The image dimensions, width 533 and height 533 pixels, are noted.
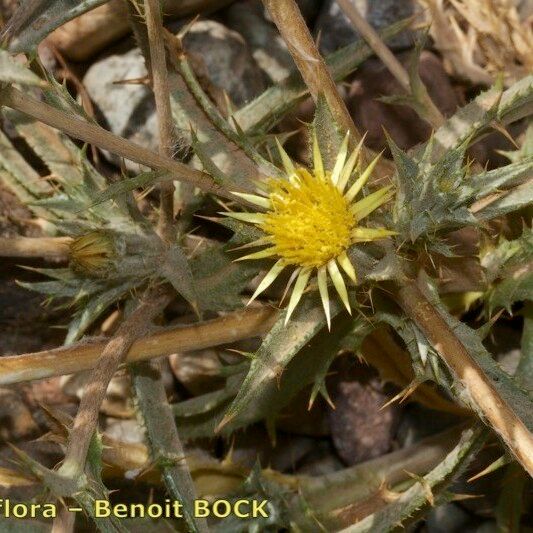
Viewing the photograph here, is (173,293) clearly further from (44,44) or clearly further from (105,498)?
(44,44)

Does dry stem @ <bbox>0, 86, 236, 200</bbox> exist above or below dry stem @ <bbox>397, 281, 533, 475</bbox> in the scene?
above

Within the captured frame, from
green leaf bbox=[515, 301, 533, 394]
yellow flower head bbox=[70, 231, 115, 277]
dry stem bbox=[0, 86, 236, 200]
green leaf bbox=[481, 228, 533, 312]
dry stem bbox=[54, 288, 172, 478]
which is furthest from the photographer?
green leaf bbox=[515, 301, 533, 394]

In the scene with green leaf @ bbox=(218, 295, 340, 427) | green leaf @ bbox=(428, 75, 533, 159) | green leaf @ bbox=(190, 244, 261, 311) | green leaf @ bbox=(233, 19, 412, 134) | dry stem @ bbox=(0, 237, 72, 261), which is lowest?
green leaf @ bbox=(218, 295, 340, 427)

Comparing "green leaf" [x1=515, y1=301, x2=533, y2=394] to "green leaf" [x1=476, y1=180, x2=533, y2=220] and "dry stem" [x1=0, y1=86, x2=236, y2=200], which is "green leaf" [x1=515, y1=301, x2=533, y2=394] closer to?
"green leaf" [x1=476, y1=180, x2=533, y2=220]

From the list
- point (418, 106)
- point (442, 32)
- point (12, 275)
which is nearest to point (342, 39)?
point (442, 32)

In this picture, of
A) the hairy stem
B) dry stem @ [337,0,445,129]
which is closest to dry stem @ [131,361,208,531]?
the hairy stem

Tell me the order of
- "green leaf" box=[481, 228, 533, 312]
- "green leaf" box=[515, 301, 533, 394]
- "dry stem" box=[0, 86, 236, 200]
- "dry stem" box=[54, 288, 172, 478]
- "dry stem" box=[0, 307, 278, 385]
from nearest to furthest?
"dry stem" box=[0, 86, 236, 200] < "dry stem" box=[54, 288, 172, 478] < "dry stem" box=[0, 307, 278, 385] < "green leaf" box=[481, 228, 533, 312] < "green leaf" box=[515, 301, 533, 394]

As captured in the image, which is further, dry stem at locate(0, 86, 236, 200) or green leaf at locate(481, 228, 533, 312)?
green leaf at locate(481, 228, 533, 312)
